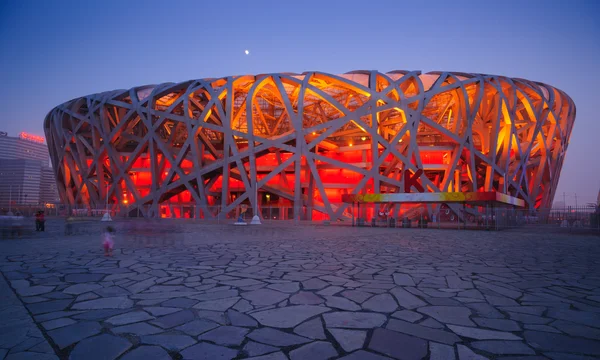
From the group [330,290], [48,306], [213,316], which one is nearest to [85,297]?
[48,306]

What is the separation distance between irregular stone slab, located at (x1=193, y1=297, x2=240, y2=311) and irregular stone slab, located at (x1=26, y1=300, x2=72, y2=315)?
154 cm

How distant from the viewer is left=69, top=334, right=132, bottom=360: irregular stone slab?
9.48ft

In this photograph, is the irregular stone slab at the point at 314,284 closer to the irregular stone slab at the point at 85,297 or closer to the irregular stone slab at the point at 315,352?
the irregular stone slab at the point at 315,352

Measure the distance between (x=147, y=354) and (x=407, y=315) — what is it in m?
2.60

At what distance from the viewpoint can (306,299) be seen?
465 centimetres

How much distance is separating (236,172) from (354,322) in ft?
113

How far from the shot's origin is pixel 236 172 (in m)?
37.4

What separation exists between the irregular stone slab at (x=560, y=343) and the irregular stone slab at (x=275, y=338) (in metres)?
1.97

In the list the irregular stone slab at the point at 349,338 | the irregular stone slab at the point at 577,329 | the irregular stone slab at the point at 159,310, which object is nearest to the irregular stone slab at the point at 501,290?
the irregular stone slab at the point at 577,329

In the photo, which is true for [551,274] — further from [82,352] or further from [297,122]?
[297,122]

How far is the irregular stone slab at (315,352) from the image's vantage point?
2.89m

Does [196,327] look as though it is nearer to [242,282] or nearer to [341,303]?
[341,303]

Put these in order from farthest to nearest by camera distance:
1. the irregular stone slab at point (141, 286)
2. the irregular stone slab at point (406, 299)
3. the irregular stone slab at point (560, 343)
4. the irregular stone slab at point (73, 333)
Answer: the irregular stone slab at point (141, 286) < the irregular stone slab at point (406, 299) < the irregular stone slab at point (73, 333) < the irregular stone slab at point (560, 343)

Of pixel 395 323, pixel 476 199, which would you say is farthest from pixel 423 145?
pixel 395 323
